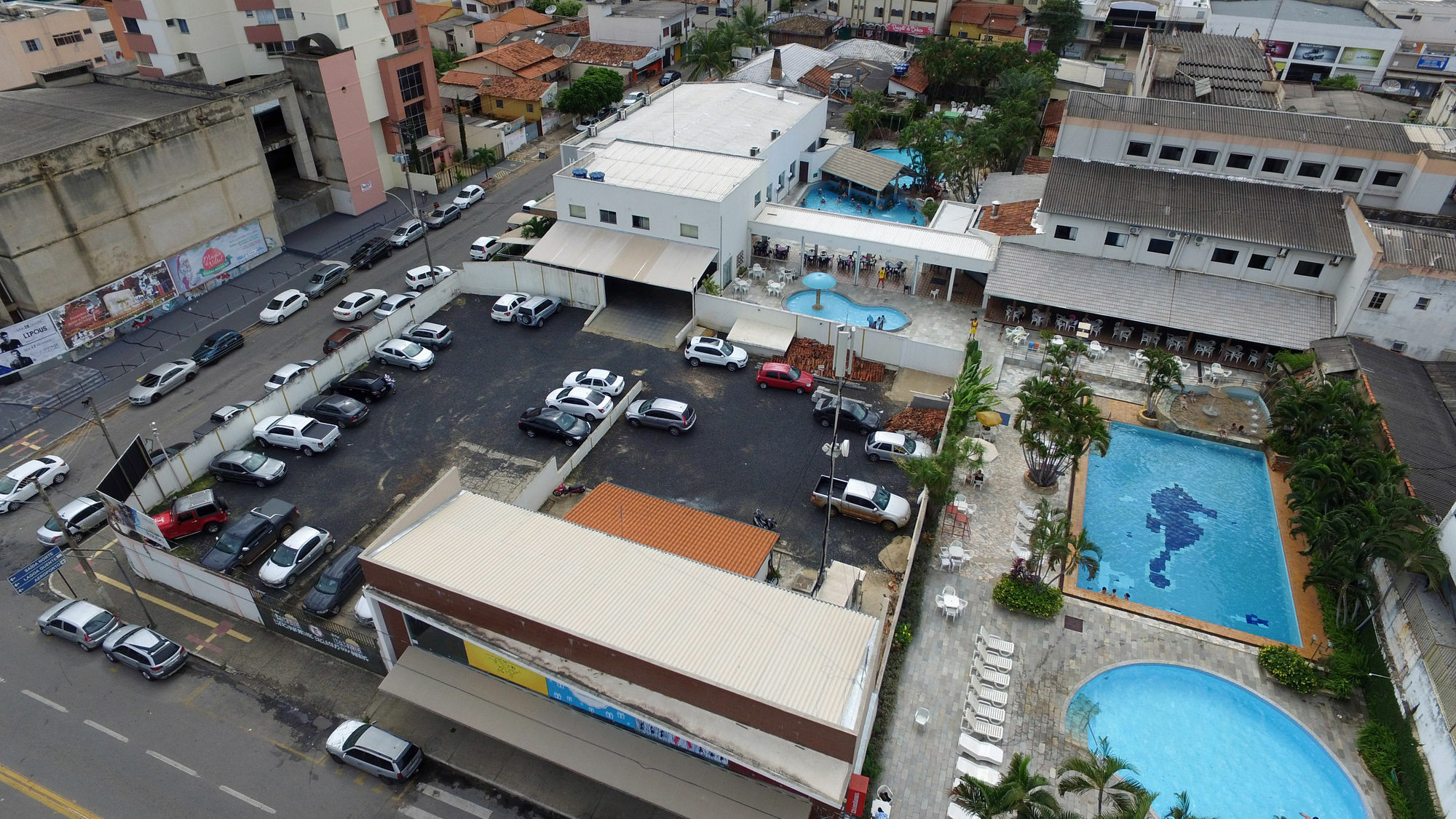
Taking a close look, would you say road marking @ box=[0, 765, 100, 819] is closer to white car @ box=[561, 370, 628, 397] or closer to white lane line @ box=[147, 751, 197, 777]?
white lane line @ box=[147, 751, 197, 777]

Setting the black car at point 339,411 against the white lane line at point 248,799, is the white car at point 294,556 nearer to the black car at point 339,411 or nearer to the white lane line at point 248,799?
the black car at point 339,411

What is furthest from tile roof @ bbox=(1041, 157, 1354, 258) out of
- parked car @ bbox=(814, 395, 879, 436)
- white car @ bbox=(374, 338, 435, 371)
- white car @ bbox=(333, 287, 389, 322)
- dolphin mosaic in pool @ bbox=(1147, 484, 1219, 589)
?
white car @ bbox=(333, 287, 389, 322)

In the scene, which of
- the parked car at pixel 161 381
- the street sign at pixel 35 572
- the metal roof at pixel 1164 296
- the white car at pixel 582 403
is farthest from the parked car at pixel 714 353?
the street sign at pixel 35 572

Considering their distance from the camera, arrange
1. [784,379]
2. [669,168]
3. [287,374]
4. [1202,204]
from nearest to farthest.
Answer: [287,374] → [784,379] → [1202,204] → [669,168]

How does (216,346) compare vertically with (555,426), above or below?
below

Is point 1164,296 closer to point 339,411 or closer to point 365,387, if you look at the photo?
point 365,387

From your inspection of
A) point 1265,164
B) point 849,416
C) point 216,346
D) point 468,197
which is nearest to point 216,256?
point 216,346

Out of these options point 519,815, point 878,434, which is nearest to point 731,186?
point 878,434
